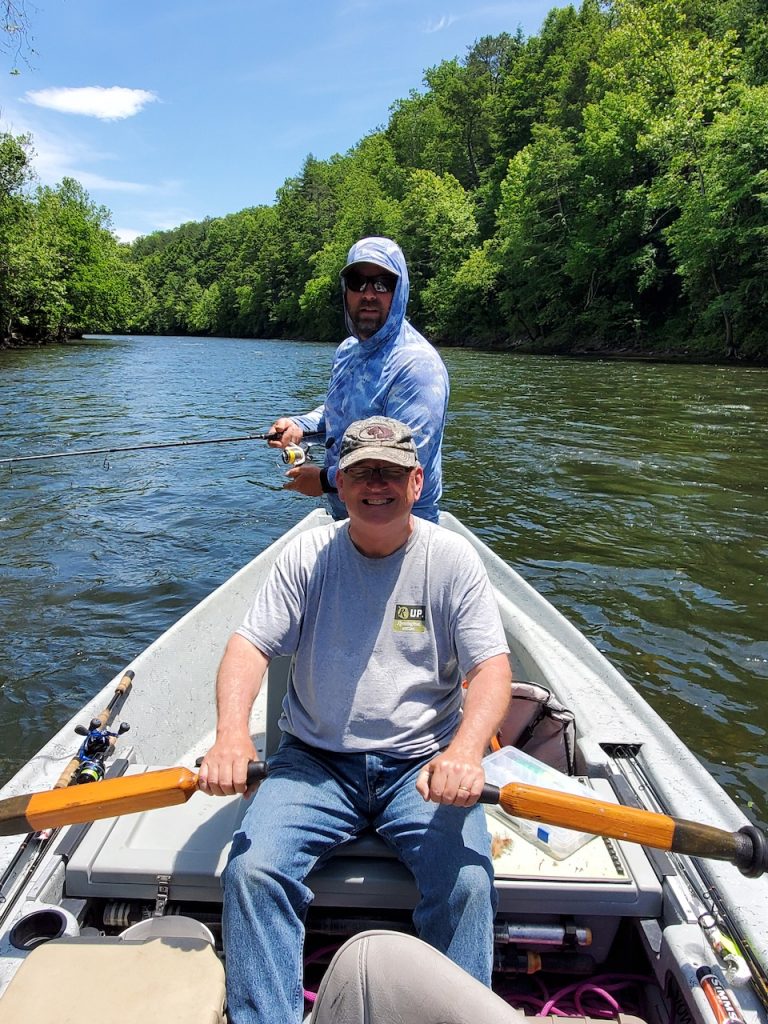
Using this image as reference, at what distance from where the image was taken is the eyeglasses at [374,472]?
2.20 metres

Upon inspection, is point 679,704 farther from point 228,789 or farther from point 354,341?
point 228,789

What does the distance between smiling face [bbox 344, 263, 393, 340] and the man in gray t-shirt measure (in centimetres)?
80

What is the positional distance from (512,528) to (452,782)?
23.1 ft

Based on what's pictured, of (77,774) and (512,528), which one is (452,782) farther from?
(512,528)

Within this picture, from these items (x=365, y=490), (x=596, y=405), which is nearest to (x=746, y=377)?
(x=596, y=405)

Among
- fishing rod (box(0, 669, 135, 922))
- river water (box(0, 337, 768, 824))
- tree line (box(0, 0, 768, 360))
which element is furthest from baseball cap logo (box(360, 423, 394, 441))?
tree line (box(0, 0, 768, 360))

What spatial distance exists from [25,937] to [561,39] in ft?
223

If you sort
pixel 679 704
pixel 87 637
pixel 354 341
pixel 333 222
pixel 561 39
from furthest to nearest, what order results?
pixel 333 222 < pixel 561 39 < pixel 87 637 < pixel 679 704 < pixel 354 341

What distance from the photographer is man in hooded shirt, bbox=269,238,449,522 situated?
285 centimetres

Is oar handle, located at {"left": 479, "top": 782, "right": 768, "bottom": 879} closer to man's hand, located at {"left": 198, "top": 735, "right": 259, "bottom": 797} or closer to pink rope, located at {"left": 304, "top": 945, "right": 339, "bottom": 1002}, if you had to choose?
man's hand, located at {"left": 198, "top": 735, "right": 259, "bottom": 797}

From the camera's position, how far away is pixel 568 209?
3781 centimetres

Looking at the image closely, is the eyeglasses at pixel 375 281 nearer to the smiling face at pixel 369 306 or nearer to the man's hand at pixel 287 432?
the smiling face at pixel 369 306

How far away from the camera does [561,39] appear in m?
56.2

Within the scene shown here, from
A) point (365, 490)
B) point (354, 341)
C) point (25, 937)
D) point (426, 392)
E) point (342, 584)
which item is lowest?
point (25, 937)
